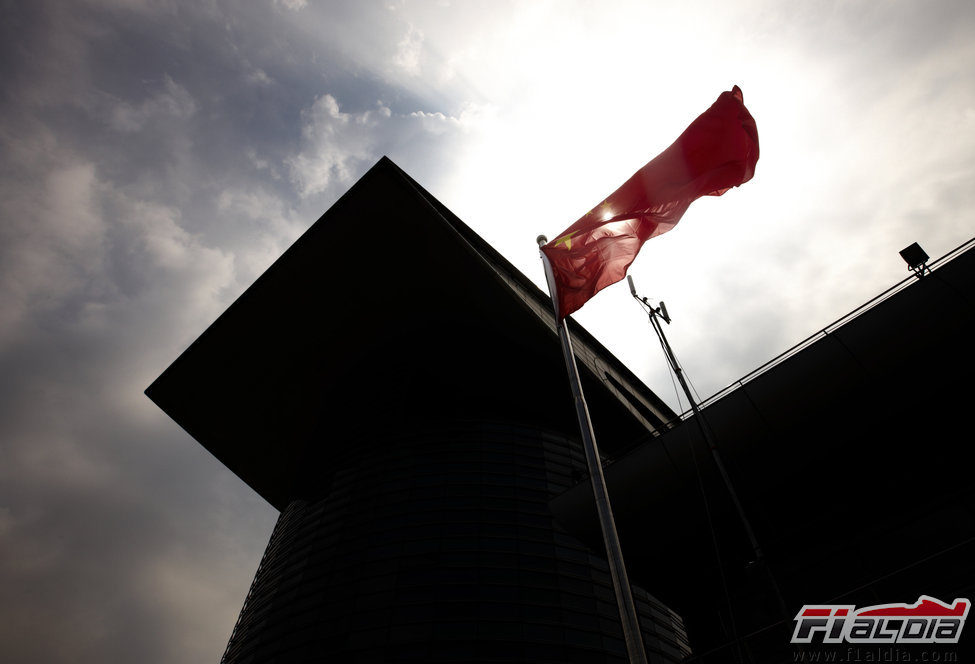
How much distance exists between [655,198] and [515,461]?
16400 mm

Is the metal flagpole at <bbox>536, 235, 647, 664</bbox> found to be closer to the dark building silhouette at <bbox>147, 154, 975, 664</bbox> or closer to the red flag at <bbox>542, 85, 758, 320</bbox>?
the red flag at <bbox>542, 85, 758, 320</bbox>

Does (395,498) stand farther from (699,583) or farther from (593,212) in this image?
(593,212)

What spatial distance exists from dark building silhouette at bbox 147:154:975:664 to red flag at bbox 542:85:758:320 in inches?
205

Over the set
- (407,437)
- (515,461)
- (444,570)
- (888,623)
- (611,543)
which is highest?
(407,437)

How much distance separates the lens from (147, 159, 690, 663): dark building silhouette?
1880 cm

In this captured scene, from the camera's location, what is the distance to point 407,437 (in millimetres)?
26141

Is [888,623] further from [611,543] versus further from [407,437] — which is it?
[407,437]

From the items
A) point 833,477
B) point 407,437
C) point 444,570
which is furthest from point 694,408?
point 407,437

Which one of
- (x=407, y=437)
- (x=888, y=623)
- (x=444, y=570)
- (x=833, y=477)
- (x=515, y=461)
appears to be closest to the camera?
(x=888, y=623)

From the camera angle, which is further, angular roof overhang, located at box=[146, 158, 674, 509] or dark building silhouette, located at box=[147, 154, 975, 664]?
angular roof overhang, located at box=[146, 158, 674, 509]

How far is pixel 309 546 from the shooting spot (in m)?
23.8

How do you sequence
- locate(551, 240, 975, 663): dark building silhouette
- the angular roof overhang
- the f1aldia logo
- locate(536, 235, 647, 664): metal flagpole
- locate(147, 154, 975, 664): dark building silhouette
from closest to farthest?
locate(536, 235, 647, 664): metal flagpole → the f1aldia logo → locate(551, 240, 975, 663): dark building silhouette → locate(147, 154, 975, 664): dark building silhouette → the angular roof overhang

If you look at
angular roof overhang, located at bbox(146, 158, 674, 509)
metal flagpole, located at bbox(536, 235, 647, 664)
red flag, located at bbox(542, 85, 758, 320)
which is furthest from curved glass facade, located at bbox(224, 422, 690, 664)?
red flag, located at bbox(542, 85, 758, 320)

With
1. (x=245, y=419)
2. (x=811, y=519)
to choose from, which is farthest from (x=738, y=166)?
(x=245, y=419)
